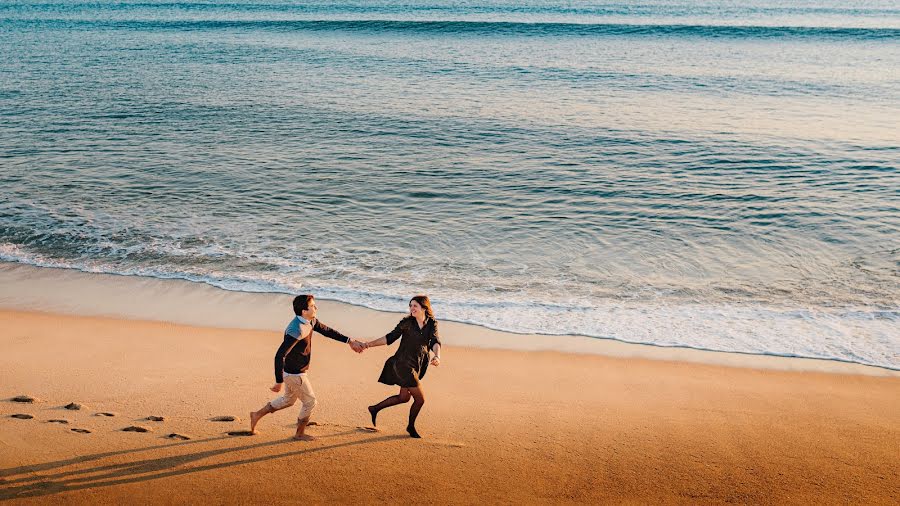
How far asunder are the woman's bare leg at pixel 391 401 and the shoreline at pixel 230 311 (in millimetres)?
2934

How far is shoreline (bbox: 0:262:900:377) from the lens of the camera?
32.9ft

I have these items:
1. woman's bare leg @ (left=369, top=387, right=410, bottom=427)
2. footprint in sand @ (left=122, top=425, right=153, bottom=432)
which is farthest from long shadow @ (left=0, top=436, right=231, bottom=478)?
woman's bare leg @ (left=369, top=387, right=410, bottom=427)

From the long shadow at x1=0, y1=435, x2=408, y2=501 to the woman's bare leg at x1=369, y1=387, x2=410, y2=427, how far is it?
1.46 ft

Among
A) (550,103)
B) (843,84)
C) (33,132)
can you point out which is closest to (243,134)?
(33,132)

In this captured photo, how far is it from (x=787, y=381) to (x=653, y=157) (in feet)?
→ 41.3

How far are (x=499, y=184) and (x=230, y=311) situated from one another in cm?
926

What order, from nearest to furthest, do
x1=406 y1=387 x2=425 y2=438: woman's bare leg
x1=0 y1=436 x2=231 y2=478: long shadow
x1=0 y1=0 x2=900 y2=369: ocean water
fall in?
x1=0 y1=436 x2=231 y2=478: long shadow, x1=406 y1=387 x2=425 y2=438: woman's bare leg, x1=0 y1=0 x2=900 y2=369: ocean water

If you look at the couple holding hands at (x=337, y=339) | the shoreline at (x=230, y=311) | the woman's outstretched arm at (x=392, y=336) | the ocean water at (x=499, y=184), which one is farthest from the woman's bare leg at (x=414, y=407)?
the ocean water at (x=499, y=184)

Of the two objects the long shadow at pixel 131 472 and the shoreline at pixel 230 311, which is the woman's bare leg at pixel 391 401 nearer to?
the long shadow at pixel 131 472

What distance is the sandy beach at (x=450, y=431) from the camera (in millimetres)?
6582

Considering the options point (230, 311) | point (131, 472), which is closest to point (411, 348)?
point (131, 472)

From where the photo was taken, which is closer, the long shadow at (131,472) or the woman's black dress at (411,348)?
the long shadow at (131,472)

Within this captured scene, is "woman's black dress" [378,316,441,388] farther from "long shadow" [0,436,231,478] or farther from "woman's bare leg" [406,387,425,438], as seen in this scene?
"long shadow" [0,436,231,478]

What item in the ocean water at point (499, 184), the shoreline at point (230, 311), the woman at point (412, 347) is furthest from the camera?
the ocean water at point (499, 184)
